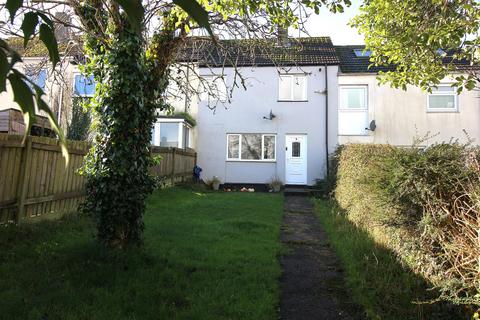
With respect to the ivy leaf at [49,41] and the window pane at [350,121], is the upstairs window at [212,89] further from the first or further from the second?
the ivy leaf at [49,41]

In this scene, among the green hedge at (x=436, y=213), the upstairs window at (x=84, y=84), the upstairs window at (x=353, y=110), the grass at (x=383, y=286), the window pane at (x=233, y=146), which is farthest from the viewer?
the window pane at (x=233, y=146)

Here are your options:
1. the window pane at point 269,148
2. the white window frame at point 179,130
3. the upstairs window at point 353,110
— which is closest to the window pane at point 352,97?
the upstairs window at point 353,110

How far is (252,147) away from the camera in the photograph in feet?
63.7

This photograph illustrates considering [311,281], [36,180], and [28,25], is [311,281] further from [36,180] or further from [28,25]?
[28,25]

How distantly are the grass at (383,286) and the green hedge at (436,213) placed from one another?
148 millimetres

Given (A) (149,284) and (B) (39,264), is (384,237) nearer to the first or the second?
(A) (149,284)

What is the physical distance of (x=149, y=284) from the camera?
494 cm

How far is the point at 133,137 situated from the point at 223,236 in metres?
2.78

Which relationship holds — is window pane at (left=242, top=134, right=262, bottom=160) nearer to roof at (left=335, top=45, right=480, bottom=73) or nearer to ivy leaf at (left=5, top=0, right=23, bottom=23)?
roof at (left=335, top=45, right=480, bottom=73)

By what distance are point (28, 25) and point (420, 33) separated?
7.28 metres

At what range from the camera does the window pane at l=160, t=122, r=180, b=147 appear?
19000 millimetres

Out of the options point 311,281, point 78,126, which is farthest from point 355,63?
point 311,281

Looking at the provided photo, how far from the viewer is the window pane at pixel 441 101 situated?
18.5m

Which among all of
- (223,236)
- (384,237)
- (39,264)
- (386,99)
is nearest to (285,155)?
(386,99)
